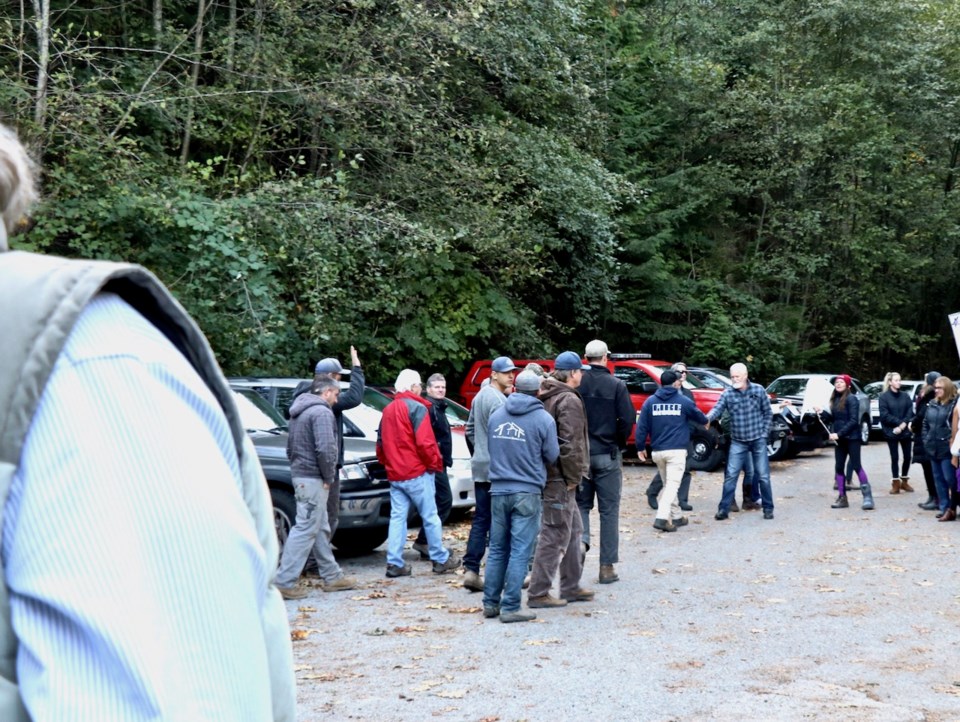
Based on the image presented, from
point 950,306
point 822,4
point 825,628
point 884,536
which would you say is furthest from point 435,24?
point 950,306

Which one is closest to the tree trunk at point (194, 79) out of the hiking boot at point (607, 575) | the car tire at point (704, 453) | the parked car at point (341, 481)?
the parked car at point (341, 481)

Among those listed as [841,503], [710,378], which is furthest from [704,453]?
[841,503]

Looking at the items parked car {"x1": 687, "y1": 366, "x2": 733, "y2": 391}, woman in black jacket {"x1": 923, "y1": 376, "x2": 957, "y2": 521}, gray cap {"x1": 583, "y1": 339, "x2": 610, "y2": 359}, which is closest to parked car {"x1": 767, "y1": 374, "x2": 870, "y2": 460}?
parked car {"x1": 687, "y1": 366, "x2": 733, "y2": 391}

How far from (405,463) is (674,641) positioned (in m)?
3.67

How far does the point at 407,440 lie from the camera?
35.5ft

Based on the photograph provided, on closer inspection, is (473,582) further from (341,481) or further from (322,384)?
(322,384)

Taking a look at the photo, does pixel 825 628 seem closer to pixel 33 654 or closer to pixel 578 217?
pixel 33 654

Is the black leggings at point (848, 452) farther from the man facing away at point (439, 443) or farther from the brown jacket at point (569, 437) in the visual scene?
the brown jacket at point (569, 437)

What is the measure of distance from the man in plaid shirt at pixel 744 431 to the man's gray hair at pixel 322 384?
6417mm

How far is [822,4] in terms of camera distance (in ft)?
112

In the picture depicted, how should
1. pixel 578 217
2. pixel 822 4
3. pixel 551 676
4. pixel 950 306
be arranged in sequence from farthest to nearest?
pixel 950 306 → pixel 822 4 → pixel 578 217 → pixel 551 676

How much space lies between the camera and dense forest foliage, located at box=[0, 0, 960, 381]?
15.3m

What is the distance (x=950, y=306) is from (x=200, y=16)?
2976 cm

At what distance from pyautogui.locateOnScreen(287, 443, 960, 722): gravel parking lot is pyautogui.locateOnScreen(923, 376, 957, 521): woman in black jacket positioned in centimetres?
197
